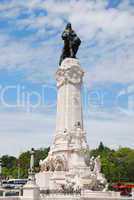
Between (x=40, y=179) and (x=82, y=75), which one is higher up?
(x=82, y=75)

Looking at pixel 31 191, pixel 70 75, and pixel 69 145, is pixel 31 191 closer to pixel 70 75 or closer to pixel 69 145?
pixel 69 145

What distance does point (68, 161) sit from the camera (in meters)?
57.2

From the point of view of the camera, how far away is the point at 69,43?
210 ft

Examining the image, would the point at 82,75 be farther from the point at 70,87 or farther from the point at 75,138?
the point at 75,138

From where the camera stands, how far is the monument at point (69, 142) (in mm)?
54562

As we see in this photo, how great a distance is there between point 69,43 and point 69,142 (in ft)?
45.0

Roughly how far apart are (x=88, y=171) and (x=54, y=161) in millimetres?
4216

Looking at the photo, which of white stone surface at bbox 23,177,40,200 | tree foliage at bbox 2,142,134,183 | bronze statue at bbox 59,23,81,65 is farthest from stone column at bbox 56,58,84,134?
tree foliage at bbox 2,142,134,183

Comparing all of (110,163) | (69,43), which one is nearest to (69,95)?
(69,43)

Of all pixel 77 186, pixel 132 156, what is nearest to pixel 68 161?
pixel 77 186

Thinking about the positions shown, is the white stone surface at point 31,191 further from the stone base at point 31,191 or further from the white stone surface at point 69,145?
the white stone surface at point 69,145

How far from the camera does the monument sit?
54562mm

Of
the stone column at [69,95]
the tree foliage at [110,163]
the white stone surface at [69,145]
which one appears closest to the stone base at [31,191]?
the white stone surface at [69,145]

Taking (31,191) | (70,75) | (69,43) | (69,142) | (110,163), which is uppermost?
(69,43)
